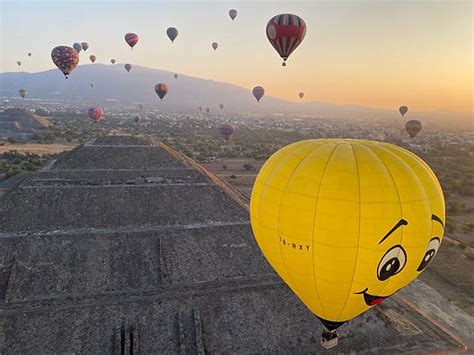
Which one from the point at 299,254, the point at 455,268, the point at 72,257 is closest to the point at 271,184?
the point at 299,254

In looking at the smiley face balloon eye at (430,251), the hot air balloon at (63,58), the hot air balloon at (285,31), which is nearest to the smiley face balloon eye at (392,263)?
the smiley face balloon eye at (430,251)

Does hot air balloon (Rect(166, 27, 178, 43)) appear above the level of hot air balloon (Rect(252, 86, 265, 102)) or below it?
above

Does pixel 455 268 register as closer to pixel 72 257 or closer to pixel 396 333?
pixel 396 333

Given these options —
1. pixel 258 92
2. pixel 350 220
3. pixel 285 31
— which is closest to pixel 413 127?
pixel 258 92

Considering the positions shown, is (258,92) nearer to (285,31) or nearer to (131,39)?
(131,39)

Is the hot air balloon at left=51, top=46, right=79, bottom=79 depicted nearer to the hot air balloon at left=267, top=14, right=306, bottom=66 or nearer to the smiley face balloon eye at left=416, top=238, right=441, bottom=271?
the hot air balloon at left=267, top=14, right=306, bottom=66

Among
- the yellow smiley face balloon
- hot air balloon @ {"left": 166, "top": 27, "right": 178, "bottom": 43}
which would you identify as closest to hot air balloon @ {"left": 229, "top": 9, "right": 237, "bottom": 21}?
hot air balloon @ {"left": 166, "top": 27, "right": 178, "bottom": 43}
